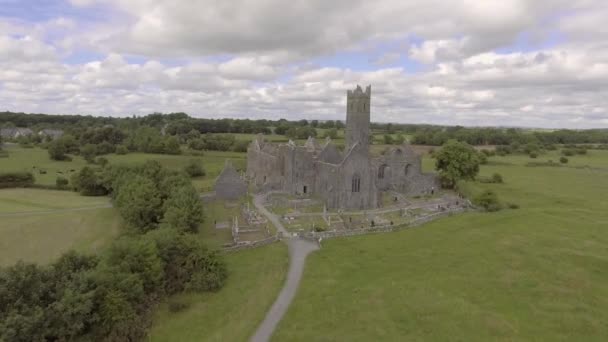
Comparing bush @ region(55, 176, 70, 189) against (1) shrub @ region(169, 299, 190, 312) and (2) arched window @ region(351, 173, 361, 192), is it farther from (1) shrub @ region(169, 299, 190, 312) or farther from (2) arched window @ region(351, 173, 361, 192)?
(2) arched window @ region(351, 173, 361, 192)

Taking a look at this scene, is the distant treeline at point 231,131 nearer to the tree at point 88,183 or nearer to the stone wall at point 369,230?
the tree at point 88,183

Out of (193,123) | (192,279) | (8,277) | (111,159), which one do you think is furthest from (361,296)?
(193,123)

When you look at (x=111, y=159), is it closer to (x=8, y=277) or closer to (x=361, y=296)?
(x=8, y=277)

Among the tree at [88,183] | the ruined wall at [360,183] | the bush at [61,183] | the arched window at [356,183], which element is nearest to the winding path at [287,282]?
the ruined wall at [360,183]

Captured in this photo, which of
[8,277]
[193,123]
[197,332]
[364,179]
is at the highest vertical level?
[193,123]


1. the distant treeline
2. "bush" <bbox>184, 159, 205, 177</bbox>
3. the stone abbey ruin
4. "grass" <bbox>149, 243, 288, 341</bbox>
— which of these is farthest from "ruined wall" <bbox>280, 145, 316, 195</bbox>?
the distant treeline

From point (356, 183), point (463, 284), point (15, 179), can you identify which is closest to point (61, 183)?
point (15, 179)
